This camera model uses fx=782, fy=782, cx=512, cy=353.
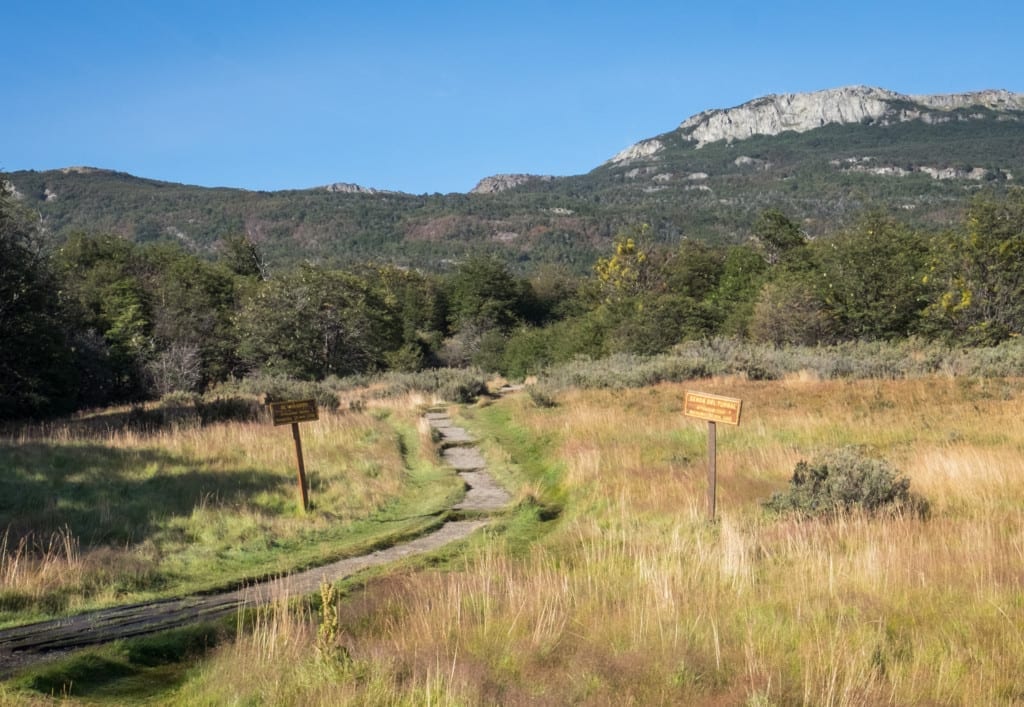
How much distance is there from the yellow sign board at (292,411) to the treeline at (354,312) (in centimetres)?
1521

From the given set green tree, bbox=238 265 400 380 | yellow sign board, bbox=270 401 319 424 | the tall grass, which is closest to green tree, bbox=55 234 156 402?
green tree, bbox=238 265 400 380

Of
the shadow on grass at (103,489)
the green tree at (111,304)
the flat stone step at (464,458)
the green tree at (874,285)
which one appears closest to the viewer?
the shadow on grass at (103,489)

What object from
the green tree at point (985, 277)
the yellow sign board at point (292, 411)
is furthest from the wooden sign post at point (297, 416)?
the green tree at point (985, 277)

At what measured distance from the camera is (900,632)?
5688 mm

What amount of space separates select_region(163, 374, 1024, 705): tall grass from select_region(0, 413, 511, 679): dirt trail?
36.9 inches

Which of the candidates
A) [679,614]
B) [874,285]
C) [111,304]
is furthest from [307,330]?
[679,614]

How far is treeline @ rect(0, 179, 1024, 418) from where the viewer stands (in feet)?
83.6

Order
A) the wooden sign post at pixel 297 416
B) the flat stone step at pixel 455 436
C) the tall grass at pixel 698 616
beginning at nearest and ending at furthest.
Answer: the tall grass at pixel 698 616 < the wooden sign post at pixel 297 416 < the flat stone step at pixel 455 436

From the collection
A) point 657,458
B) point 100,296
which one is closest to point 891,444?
point 657,458

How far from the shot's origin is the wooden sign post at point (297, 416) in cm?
1237

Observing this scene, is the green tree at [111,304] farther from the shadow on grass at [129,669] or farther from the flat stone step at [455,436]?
the shadow on grass at [129,669]

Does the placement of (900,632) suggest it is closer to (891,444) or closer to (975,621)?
(975,621)

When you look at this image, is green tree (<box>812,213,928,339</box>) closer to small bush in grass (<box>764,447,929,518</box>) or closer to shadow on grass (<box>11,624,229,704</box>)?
small bush in grass (<box>764,447,929,518</box>)

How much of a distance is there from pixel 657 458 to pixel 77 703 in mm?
11168
